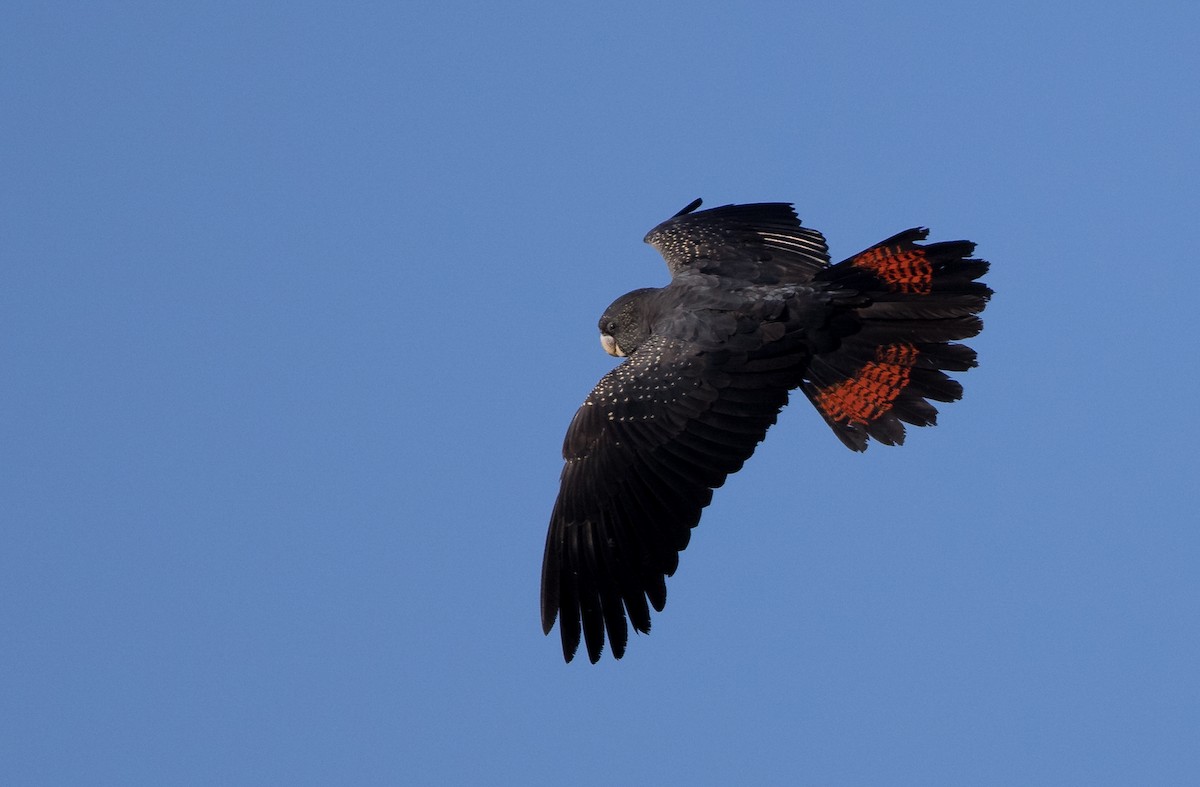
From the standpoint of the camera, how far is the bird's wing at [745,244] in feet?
41.5

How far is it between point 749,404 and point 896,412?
3.70ft

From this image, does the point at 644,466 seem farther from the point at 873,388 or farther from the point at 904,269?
the point at 904,269

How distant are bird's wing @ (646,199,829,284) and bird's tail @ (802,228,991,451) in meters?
0.81

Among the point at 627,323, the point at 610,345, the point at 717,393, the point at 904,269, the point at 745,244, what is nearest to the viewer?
the point at 717,393

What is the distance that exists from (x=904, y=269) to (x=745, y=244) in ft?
6.34

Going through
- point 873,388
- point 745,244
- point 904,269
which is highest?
point 745,244

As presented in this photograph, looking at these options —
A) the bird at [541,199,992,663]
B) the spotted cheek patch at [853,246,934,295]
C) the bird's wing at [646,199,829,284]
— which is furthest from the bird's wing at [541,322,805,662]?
the bird's wing at [646,199,829,284]

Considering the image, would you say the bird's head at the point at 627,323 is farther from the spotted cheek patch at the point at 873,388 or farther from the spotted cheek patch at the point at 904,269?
the spotted cheek patch at the point at 904,269

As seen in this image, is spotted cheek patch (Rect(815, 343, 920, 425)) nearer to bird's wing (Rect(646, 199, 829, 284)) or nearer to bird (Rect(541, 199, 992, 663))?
bird (Rect(541, 199, 992, 663))

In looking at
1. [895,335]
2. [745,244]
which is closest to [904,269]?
[895,335]

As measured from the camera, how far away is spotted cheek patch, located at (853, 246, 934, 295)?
1139cm

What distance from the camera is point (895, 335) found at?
1154cm

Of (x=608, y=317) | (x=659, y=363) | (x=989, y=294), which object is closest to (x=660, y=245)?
(x=608, y=317)

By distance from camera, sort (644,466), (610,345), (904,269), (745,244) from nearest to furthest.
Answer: (644,466), (904,269), (610,345), (745,244)
